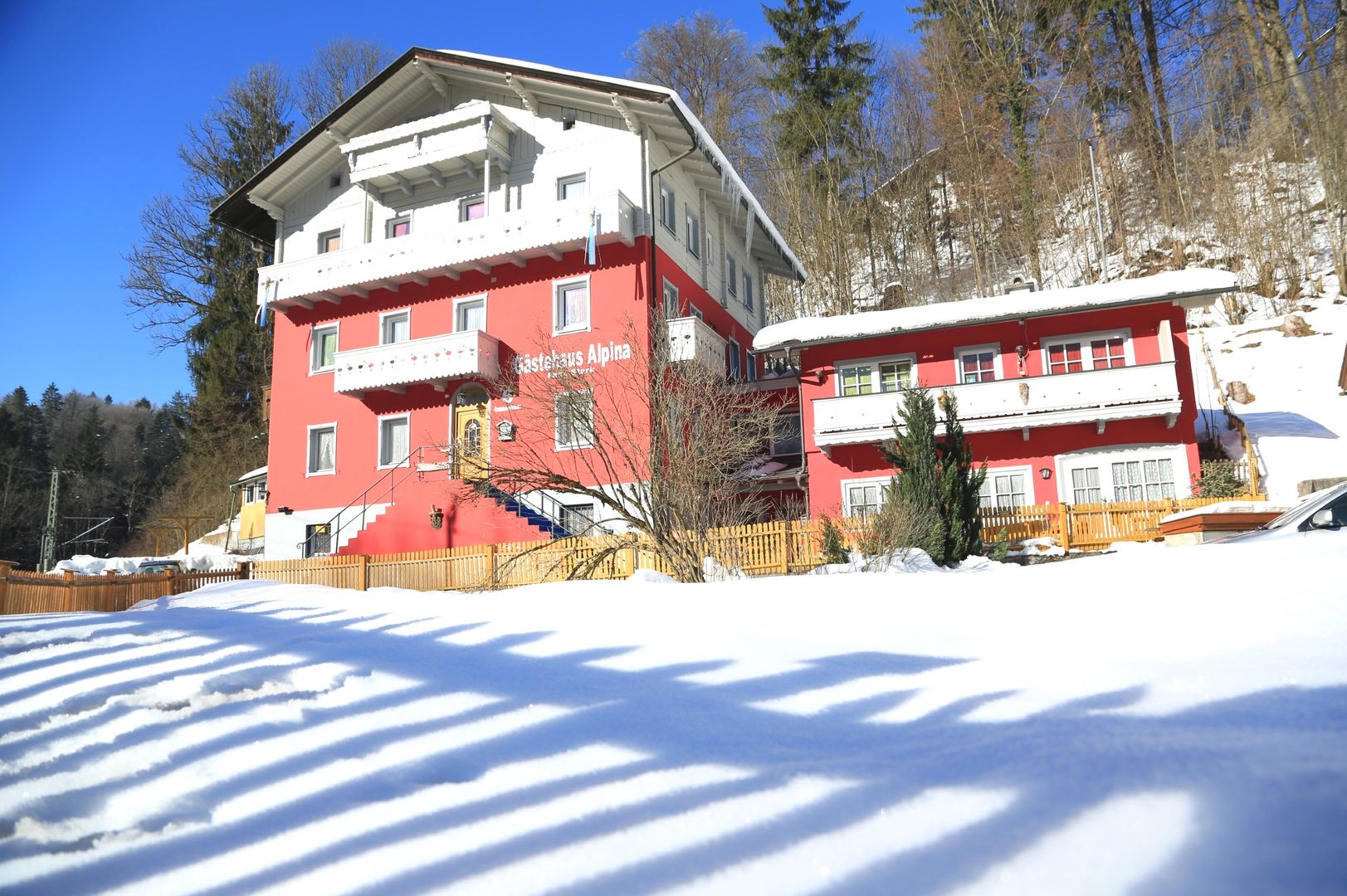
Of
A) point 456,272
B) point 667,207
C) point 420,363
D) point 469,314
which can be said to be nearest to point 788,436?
point 667,207

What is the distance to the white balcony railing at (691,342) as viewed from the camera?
20938 mm

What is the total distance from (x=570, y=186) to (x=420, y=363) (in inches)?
252

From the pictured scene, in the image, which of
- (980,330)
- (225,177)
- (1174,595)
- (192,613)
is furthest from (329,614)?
(225,177)

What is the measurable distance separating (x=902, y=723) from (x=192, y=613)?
8291 millimetres

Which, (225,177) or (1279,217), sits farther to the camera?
(225,177)

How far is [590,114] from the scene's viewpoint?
23422 mm

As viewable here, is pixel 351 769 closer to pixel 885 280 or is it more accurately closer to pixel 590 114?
pixel 590 114

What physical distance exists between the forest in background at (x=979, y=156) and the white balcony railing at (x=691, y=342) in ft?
49.8

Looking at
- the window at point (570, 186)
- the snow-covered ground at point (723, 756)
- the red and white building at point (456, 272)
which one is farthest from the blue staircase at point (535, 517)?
the snow-covered ground at point (723, 756)

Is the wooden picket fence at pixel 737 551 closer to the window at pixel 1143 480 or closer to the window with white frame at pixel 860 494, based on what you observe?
the window at pixel 1143 480

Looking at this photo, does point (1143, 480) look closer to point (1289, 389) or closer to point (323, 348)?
point (1289, 389)

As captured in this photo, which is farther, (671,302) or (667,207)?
(667,207)

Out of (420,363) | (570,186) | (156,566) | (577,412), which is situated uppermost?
(570,186)

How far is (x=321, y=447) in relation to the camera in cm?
2548
